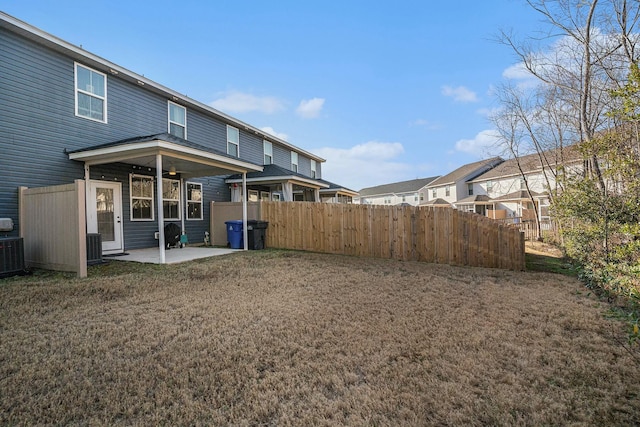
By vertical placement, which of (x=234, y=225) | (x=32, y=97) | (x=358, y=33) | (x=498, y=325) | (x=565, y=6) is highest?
(x=358, y=33)

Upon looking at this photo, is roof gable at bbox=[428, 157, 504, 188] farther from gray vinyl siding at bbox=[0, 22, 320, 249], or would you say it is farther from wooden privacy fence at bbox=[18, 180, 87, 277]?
wooden privacy fence at bbox=[18, 180, 87, 277]

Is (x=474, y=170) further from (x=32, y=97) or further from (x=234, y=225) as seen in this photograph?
(x=32, y=97)

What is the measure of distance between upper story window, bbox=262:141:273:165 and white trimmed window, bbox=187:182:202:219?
475cm

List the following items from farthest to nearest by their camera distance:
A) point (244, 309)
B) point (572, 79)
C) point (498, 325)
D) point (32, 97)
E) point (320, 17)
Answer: point (320, 17) < point (572, 79) < point (32, 97) < point (244, 309) < point (498, 325)

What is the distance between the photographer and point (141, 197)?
984 centimetres

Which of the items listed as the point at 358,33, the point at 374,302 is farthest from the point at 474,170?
the point at 374,302

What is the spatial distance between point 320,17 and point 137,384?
1113 cm

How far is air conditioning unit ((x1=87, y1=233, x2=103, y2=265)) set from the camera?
22.5 feet

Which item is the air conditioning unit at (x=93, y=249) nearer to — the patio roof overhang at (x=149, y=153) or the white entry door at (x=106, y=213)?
the white entry door at (x=106, y=213)

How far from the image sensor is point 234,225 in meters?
10.5

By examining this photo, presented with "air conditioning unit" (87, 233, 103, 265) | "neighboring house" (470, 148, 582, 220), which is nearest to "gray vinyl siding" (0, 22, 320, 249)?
"air conditioning unit" (87, 233, 103, 265)

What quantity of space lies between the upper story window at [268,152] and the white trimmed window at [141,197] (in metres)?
6.79

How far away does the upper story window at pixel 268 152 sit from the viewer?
16.1m

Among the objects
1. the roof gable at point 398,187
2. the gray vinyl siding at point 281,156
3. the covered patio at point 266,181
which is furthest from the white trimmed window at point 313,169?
the roof gable at point 398,187
